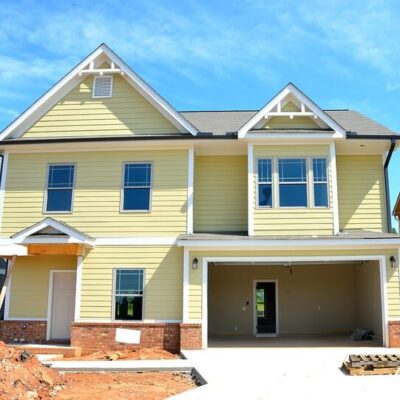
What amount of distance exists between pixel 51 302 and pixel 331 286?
10.3 m

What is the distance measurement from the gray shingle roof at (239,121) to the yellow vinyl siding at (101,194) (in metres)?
2.08

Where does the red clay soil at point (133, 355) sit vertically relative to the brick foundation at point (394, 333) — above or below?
below

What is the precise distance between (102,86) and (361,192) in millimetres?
9345

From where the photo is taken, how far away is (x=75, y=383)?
10266 mm

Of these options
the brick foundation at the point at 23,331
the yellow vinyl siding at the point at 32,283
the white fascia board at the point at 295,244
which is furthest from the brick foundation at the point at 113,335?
the white fascia board at the point at 295,244

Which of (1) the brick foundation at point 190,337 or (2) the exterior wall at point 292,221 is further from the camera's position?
(2) the exterior wall at point 292,221

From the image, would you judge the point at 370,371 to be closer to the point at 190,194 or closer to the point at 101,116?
the point at 190,194

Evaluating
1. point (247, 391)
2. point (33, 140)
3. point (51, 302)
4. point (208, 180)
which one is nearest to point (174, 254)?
point (208, 180)

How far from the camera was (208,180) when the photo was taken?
16984mm

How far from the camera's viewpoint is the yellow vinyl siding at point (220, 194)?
1661 cm

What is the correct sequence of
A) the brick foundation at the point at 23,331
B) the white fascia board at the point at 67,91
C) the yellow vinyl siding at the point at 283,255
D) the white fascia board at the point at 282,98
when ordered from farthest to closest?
the white fascia board at the point at 67,91
the white fascia board at the point at 282,98
the brick foundation at the point at 23,331
the yellow vinyl siding at the point at 283,255

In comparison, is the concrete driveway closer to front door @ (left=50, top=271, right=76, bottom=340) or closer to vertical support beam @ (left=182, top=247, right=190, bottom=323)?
vertical support beam @ (left=182, top=247, right=190, bottom=323)

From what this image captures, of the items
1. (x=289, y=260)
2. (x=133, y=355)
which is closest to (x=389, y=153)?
(x=289, y=260)

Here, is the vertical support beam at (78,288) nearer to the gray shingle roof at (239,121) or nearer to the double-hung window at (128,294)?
the double-hung window at (128,294)
